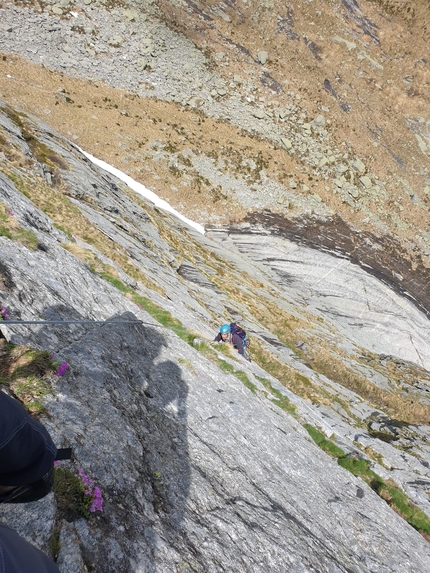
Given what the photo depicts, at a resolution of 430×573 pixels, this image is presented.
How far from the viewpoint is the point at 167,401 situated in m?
9.59

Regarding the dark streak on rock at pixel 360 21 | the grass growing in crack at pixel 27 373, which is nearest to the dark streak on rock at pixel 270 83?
the dark streak on rock at pixel 360 21

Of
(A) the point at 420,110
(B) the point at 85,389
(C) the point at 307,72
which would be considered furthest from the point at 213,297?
(A) the point at 420,110

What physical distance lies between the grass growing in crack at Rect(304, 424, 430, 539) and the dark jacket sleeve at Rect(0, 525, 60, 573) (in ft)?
51.0

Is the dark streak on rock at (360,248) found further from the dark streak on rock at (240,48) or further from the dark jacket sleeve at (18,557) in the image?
the dark jacket sleeve at (18,557)

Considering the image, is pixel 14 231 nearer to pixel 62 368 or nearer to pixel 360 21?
pixel 62 368

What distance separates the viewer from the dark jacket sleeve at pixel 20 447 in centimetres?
301

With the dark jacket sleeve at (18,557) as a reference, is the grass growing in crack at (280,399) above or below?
below

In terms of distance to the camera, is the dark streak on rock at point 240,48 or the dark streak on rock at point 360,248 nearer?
the dark streak on rock at point 360,248

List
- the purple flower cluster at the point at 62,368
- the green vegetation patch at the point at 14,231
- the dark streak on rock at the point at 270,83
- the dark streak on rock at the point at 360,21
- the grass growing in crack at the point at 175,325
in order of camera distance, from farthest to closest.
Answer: the dark streak on rock at the point at 360,21, the dark streak on rock at the point at 270,83, the grass growing in crack at the point at 175,325, the green vegetation patch at the point at 14,231, the purple flower cluster at the point at 62,368

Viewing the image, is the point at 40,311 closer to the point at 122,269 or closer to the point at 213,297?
the point at 122,269

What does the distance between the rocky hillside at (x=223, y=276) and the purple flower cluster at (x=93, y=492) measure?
6.5 inches

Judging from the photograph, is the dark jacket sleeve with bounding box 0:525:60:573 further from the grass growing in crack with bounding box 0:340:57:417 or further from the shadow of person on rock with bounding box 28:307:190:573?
the grass growing in crack with bounding box 0:340:57:417

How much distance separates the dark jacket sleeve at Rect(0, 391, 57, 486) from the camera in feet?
9.89

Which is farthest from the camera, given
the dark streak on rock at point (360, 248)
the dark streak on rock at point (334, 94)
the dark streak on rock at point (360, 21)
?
the dark streak on rock at point (360, 21)
